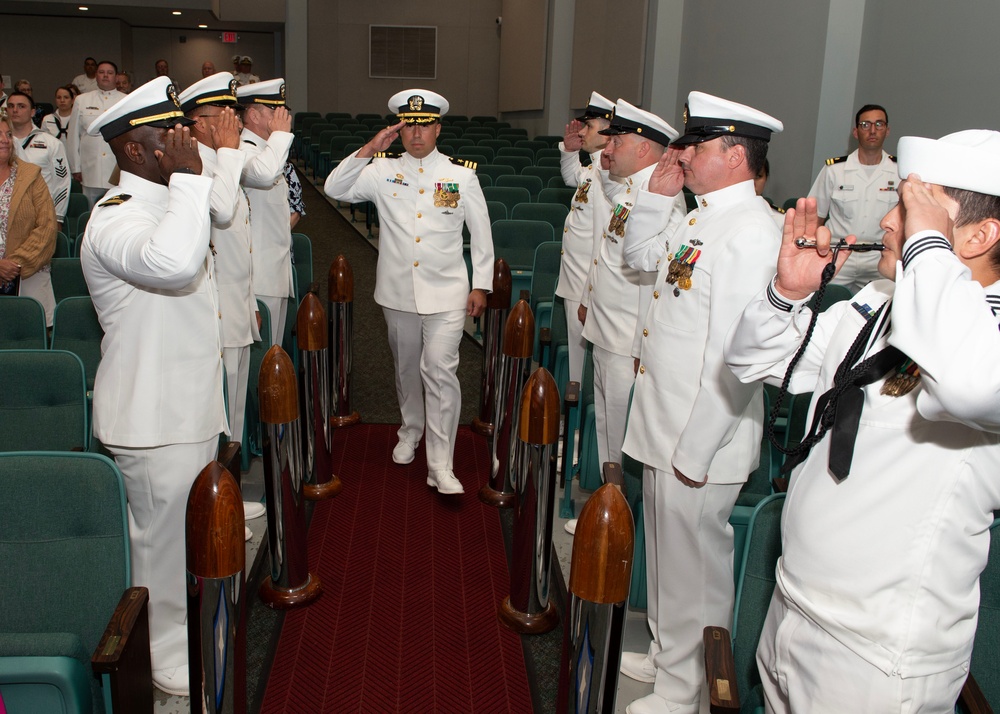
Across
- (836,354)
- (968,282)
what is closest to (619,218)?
(836,354)

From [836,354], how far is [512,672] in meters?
1.57

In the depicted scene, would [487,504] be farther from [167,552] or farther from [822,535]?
[822,535]

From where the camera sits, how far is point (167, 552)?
2.45 meters

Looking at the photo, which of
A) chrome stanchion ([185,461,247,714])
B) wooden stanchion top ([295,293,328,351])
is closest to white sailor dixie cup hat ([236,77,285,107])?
wooden stanchion top ([295,293,328,351])

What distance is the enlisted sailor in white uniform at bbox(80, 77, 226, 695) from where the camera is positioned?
2.16 metres

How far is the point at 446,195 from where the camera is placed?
12.2 feet

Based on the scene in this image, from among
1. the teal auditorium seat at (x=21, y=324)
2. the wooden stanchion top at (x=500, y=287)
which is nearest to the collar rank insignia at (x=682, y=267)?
the wooden stanchion top at (x=500, y=287)

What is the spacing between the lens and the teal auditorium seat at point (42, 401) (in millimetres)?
2715

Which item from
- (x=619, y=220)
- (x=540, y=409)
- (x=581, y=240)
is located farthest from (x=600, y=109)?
(x=540, y=409)

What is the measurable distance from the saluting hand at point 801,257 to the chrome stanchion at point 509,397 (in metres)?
1.93

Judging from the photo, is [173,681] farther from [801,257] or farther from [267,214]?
[267,214]

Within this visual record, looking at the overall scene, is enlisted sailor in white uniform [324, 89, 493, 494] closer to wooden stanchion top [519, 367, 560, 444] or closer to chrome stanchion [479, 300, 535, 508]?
chrome stanchion [479, 300, 535, 508]

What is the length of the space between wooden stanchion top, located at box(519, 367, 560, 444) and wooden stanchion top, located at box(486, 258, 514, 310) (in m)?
1.56

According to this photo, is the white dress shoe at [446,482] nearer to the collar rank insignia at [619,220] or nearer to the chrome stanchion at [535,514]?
the chrome stanchion at [535,514]
